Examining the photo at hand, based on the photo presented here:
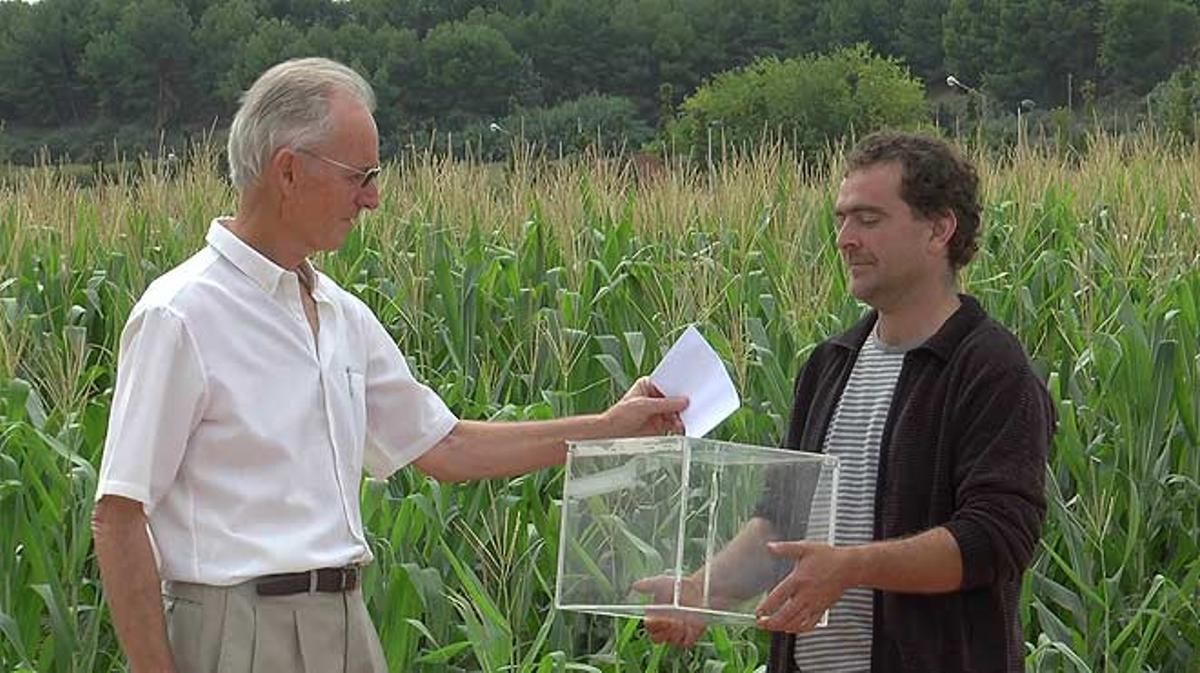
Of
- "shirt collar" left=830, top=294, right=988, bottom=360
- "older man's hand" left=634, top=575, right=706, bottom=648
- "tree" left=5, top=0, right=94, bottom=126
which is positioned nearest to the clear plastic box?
"older man's hand" left=634, top=575, right=706, bottom=648

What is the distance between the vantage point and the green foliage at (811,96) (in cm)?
3938

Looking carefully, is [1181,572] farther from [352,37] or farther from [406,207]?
[352,37]

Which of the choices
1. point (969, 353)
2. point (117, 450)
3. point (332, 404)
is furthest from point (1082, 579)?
point (117, 450)

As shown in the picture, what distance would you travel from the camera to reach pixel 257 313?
3.15 metres

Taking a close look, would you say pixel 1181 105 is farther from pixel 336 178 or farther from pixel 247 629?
pixel 247 629

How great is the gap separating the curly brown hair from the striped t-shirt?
0.77ft

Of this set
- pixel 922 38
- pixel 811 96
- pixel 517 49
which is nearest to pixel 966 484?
pixel 811 96

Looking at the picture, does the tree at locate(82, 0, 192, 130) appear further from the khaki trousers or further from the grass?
the khaki trousers

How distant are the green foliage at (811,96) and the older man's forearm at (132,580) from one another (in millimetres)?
33132

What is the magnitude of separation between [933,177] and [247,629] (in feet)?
4.39

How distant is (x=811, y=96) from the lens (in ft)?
138

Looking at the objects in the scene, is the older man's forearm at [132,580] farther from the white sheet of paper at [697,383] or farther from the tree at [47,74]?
the tree at [47,74]

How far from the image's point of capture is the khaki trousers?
3098 millimetres

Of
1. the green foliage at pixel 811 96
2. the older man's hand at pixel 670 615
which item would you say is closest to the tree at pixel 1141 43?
the green foliage at pixel 811 96
